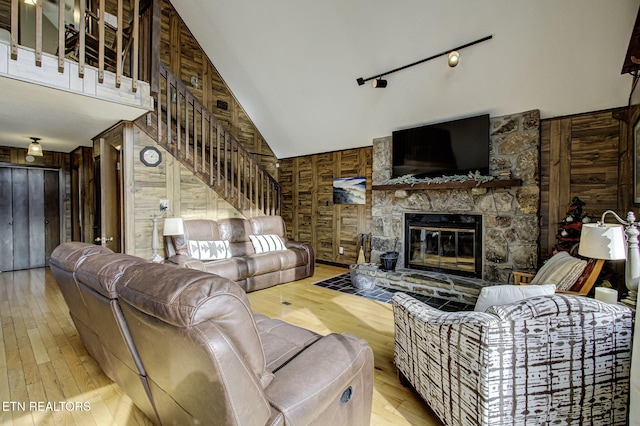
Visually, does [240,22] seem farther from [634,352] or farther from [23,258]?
[23,258]

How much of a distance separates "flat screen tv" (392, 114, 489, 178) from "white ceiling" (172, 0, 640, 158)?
0.56 ft

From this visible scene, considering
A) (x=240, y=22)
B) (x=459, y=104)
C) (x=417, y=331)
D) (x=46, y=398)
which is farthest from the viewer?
(x=240, y=22)

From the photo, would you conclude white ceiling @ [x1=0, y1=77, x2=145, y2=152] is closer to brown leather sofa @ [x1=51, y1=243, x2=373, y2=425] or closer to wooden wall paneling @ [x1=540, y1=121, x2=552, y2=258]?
brown leather sofa @ [x1=51, y1=243, x2=373, y2=425]

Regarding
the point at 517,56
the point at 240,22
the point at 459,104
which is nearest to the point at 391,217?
the point at 459,104

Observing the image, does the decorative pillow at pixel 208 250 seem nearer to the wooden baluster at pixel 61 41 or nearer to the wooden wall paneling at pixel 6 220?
the wooden baluster at pixel 61 41

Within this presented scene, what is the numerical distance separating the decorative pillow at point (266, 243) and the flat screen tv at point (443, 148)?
2.33 metres

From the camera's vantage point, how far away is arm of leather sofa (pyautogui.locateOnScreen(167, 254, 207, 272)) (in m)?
3.46

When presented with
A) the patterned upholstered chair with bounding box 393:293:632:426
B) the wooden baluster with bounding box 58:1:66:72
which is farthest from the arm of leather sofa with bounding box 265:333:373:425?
the wooden baluster with bounding box 58:1:66:72

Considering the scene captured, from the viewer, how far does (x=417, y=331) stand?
1.76m

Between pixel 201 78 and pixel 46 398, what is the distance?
18.8 feet

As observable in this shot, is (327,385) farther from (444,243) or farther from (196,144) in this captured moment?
(196,144)

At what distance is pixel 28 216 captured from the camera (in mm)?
5801

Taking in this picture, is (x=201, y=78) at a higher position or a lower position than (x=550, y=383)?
higher

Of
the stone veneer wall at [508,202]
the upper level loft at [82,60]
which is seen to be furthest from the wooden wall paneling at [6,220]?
the stone veneer wall at [508,202]
